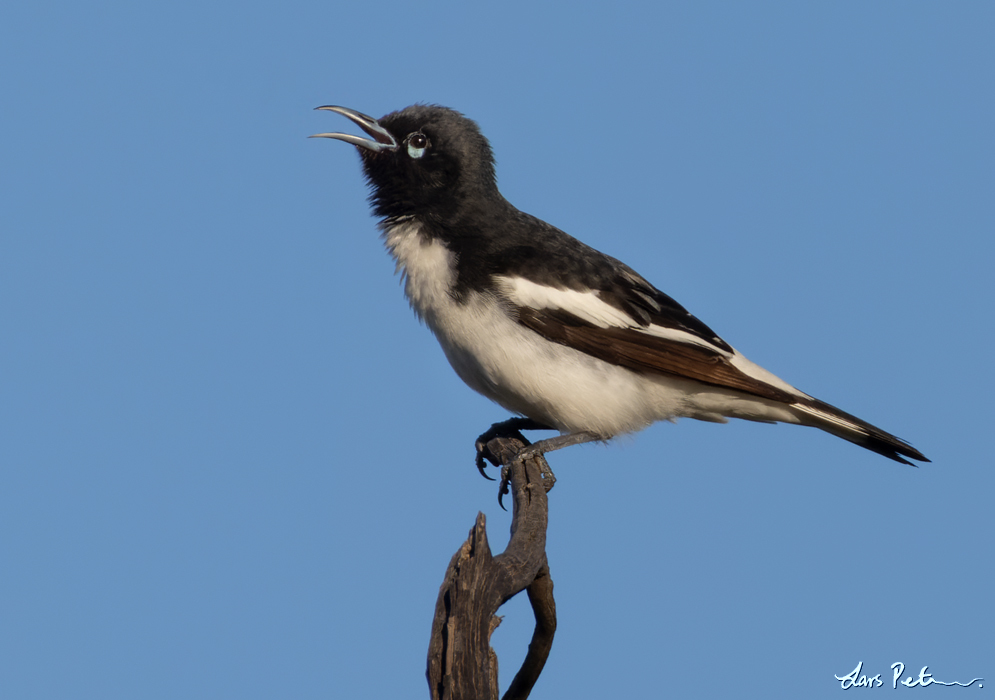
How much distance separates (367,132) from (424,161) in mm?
617

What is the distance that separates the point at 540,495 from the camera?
5926 mm

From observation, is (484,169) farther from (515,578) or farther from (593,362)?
(515,578)

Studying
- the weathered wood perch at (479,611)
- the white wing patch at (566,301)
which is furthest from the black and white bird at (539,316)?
the weathered wood perch at (479,611)

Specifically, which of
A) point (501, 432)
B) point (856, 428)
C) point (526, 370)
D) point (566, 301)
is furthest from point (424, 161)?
point (856, 428)

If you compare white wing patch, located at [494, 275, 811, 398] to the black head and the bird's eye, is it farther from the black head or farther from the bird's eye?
the bird's eye

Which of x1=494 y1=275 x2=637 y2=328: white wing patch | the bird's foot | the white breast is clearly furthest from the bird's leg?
x1=494 y1=275 x2=637 y2=328: white wing patch

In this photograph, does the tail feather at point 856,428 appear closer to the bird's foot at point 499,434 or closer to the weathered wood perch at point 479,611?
the bird's foot at point 499,434

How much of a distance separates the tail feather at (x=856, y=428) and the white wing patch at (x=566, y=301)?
1.52 meters

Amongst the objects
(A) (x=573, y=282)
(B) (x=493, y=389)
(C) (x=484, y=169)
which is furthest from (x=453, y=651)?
(C) (x=484, y=169)

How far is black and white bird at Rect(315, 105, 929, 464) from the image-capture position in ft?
21.5

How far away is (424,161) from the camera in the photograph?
285 inches

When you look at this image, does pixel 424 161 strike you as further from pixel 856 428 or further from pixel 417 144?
pixel 856 428

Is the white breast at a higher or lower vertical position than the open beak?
lower

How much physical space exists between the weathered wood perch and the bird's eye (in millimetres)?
3201
